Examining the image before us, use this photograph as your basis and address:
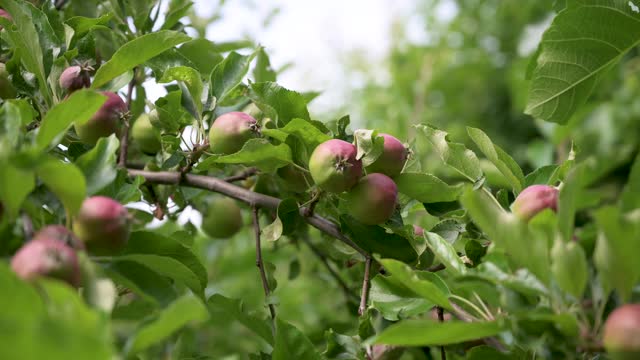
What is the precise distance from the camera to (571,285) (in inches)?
26.0

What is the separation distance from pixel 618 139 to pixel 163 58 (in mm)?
3343

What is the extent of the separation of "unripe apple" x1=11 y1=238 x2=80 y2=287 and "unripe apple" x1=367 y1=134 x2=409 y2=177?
1.46ft

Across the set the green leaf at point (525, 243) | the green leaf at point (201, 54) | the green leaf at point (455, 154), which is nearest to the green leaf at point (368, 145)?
the green leaf at point (455, 154)

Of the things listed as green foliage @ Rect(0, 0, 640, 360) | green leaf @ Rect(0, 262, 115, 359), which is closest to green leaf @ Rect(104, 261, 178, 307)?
green foliage @ Rect(0, 0, 640, 360)

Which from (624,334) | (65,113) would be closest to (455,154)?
(624,334)

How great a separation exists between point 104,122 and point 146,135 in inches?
7.9

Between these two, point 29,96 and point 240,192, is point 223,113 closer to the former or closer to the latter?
point 240,192

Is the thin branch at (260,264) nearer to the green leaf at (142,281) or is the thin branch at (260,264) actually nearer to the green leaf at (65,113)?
the green leaf at (142,281)

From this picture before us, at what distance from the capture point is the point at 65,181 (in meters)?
0.66

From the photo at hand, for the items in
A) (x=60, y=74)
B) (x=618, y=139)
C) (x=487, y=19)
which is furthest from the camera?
(x=487, y=19)

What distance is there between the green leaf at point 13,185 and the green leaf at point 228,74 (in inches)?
17.4

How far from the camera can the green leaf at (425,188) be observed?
959mm

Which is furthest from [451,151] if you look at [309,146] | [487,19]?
[487,19]

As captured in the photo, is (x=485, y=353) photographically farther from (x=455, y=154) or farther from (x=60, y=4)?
(x=60, y=4)
